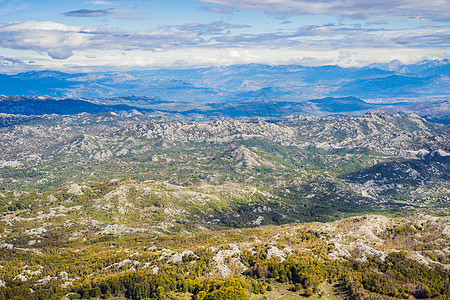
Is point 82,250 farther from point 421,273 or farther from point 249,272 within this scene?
point 421,273

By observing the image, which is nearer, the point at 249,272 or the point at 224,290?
the point at 224,290

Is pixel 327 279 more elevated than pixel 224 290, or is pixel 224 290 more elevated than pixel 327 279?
pixel 224 290

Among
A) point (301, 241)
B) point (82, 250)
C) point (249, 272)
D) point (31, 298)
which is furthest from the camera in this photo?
point (82, 250)

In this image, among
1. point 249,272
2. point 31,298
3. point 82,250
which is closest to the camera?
point 31,298

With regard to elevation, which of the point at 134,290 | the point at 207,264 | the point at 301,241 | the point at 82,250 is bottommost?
the point at 82,250

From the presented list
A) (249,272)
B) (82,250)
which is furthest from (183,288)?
(82,250)

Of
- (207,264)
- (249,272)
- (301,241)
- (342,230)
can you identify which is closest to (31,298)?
(207,264)

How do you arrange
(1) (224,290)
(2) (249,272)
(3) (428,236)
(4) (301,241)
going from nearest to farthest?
(1) (224,290) → (2) (249,272) → (3) (428,236) → (4) (301,241)

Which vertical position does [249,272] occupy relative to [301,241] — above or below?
above

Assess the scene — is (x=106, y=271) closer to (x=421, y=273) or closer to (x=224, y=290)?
(x=224, y=290)
